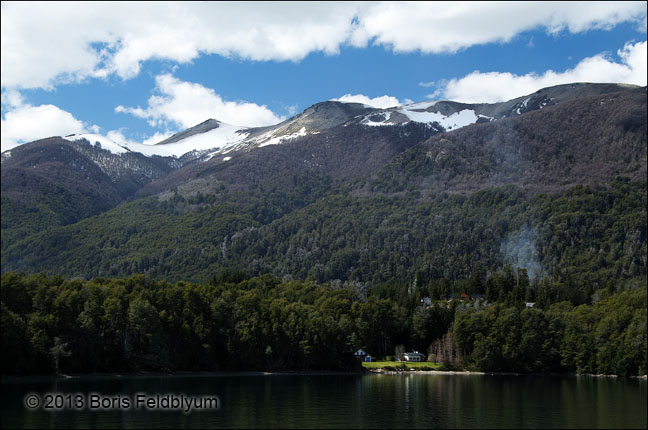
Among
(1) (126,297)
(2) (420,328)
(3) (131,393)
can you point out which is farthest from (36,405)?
(2) (420,328)

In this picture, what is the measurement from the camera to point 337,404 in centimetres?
6738

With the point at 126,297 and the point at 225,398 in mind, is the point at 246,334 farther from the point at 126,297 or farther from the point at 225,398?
the point at 225,398

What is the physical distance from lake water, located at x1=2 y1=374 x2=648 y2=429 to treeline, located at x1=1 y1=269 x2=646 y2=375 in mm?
6277

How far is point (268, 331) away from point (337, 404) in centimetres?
5402

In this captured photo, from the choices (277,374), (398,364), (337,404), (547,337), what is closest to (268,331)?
(277,374)

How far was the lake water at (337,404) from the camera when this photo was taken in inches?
2119

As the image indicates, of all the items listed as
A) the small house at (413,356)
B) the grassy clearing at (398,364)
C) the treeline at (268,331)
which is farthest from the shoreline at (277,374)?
the small house at (413,356)

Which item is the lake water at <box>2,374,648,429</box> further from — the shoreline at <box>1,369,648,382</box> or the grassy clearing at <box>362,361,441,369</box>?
the grassy clearing at <box>362,361,441,369</box>

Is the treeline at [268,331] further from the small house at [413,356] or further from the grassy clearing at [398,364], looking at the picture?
→ the grassy clearing at [398,364]

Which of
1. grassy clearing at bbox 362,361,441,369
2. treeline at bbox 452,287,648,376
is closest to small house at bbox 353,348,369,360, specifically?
grassy clearing at bbox 362,361,441,369

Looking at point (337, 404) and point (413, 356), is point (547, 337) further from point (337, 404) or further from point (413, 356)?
point (337, 404)

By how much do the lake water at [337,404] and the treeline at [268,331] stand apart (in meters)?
6.28

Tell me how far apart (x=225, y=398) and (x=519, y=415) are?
94.0 ft

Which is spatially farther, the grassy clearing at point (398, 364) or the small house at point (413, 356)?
the small house at point (413, 356)
